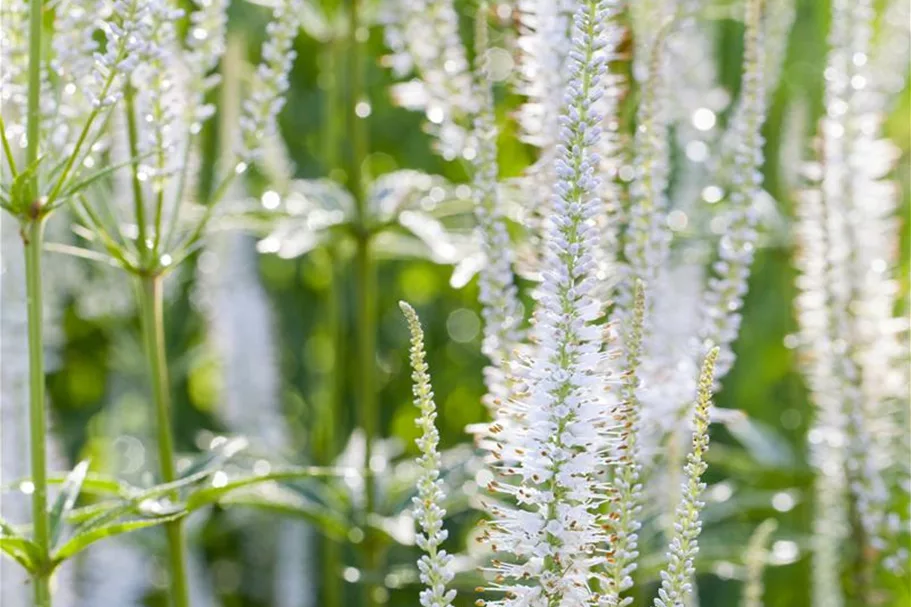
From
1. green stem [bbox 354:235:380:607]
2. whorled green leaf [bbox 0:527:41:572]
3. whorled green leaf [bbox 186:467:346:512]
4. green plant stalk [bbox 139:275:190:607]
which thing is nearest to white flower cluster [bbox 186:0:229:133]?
green plant stalk [bbox 139:275:190:607]

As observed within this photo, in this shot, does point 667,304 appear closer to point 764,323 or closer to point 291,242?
point 291,242

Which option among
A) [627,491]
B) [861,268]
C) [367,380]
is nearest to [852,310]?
[861,268]

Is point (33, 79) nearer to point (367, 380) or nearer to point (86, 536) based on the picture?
point (86, 536)

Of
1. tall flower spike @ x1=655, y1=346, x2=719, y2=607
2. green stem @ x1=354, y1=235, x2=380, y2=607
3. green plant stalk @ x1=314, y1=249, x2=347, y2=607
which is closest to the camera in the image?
tall flower spike @ x1=655, y1=346, x2=719, y2=607

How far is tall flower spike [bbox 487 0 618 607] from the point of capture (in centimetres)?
118

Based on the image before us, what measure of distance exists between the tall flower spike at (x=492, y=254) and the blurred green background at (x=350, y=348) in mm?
934

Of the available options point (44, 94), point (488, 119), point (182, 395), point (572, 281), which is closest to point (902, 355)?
point (488, 119)

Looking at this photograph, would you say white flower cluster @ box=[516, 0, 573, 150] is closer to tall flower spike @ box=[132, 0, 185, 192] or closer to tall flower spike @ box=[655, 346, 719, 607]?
tall flower spike @ box=[132, 0, 185, 192]

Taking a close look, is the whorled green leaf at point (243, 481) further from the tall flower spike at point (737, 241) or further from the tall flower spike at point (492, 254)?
the tall flower spike at point (737, 241)

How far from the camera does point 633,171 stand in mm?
1766

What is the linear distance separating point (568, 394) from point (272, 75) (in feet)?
2.27

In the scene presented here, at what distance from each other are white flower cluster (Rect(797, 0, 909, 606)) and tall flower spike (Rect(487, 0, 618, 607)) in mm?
837

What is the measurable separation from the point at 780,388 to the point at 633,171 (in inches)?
82.5

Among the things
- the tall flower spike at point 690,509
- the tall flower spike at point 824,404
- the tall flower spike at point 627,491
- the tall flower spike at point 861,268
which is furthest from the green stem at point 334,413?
the tall flower spike at point 690,509
